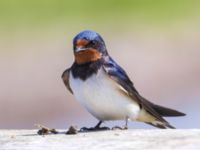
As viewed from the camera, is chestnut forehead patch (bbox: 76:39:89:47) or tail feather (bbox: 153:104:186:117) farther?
tail feather (bbox: 153:104:186:117)

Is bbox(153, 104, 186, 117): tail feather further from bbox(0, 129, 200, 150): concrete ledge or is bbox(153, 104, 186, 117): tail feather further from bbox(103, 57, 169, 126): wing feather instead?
bbox(0, 129, 200, 150): concrete ledge

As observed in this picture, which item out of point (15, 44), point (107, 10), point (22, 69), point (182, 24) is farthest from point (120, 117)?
point (107, 10)

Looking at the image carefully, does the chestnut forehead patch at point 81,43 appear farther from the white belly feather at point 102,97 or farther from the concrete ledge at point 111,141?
the concrete ledge at point 111,141

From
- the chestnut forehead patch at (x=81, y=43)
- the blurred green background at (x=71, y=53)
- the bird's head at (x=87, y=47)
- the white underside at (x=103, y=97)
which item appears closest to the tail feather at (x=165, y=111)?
the white underside at (x=103, y=97)

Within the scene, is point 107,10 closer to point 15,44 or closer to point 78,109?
point 15,44

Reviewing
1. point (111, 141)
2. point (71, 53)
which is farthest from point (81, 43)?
point (71, 53)

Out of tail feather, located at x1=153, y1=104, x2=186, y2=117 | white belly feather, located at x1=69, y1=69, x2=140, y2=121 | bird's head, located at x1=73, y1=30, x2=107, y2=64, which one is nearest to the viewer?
white belly feather, located at x1=69, y1=69, x2=140, y2=121

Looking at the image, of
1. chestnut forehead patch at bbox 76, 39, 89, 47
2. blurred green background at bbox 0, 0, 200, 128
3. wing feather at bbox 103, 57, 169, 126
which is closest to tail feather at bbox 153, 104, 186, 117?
wing feather at bbox 103, 57, 169, 126
